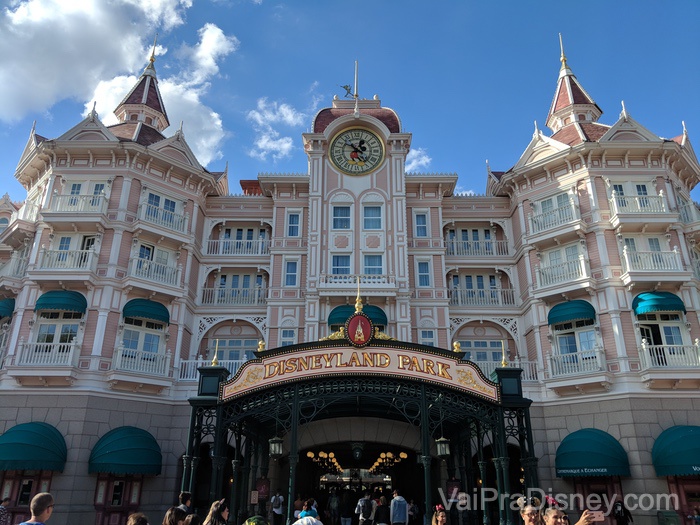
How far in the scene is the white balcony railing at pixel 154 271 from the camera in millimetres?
24531

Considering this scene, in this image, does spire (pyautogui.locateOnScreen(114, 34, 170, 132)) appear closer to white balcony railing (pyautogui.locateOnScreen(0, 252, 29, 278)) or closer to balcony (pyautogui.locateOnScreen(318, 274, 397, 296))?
white balcony railing (pyautogui.locateOnScreen(0, 252, 29, 278))

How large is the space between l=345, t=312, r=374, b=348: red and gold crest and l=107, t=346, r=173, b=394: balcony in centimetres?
1096

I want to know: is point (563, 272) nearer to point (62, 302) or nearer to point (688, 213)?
point (688, 213)

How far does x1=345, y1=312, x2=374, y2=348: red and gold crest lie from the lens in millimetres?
16578

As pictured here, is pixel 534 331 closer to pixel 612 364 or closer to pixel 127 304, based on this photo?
pixel 612 364

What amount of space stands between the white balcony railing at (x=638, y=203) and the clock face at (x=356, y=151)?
1171 centimetres

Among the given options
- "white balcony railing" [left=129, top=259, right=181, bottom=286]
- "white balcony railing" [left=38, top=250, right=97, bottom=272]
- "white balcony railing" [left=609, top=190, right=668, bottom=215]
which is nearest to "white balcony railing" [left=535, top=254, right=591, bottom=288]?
"white balcony railing" [left=609, top=190, right=668, bottom=215]

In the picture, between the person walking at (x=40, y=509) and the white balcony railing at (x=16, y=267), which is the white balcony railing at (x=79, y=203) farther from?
the person walking at (x=40, y=509)

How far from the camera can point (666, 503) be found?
19953 millimetres

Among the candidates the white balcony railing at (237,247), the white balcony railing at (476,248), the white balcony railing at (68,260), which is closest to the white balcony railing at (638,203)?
the white balcony railing at (476,248)

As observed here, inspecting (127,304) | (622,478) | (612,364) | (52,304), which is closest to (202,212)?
(127,304)

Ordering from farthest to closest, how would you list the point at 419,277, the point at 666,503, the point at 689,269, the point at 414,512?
the point at 419,277 < the point at 689,269 < the point at 414,512 < the point at 666,503

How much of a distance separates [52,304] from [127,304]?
2.93 metres

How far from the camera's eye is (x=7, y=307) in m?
23.5
